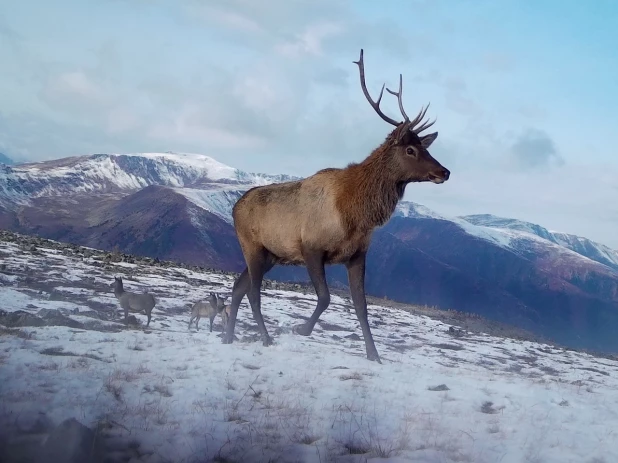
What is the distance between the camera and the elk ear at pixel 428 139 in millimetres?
5450

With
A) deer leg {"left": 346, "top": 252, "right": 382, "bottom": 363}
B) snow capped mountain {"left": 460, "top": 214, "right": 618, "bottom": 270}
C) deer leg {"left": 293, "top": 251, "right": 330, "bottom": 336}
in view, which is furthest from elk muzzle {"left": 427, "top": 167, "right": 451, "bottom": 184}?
snow capped mountain {"left": 460, "top": 214, "right": 618, "bottom": 270}

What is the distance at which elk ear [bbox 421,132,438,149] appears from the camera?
5.45 metres

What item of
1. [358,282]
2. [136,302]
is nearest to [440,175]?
[358,282]

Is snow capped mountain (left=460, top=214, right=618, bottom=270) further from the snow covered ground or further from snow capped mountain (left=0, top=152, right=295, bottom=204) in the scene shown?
the snow covered ground

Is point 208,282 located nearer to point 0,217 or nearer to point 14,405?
point 0,217

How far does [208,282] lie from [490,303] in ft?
58.8

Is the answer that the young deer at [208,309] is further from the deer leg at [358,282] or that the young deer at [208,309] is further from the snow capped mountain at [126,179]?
the deer leg at [358,282]

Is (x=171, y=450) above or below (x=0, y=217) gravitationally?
below

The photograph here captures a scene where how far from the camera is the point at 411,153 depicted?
5348mm

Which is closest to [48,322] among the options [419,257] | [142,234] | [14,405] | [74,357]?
[74,357]

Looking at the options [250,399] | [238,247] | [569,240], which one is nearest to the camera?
[250,399]

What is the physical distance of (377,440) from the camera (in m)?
2.68

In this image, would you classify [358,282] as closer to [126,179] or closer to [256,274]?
[256,274]

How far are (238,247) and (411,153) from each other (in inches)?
238
